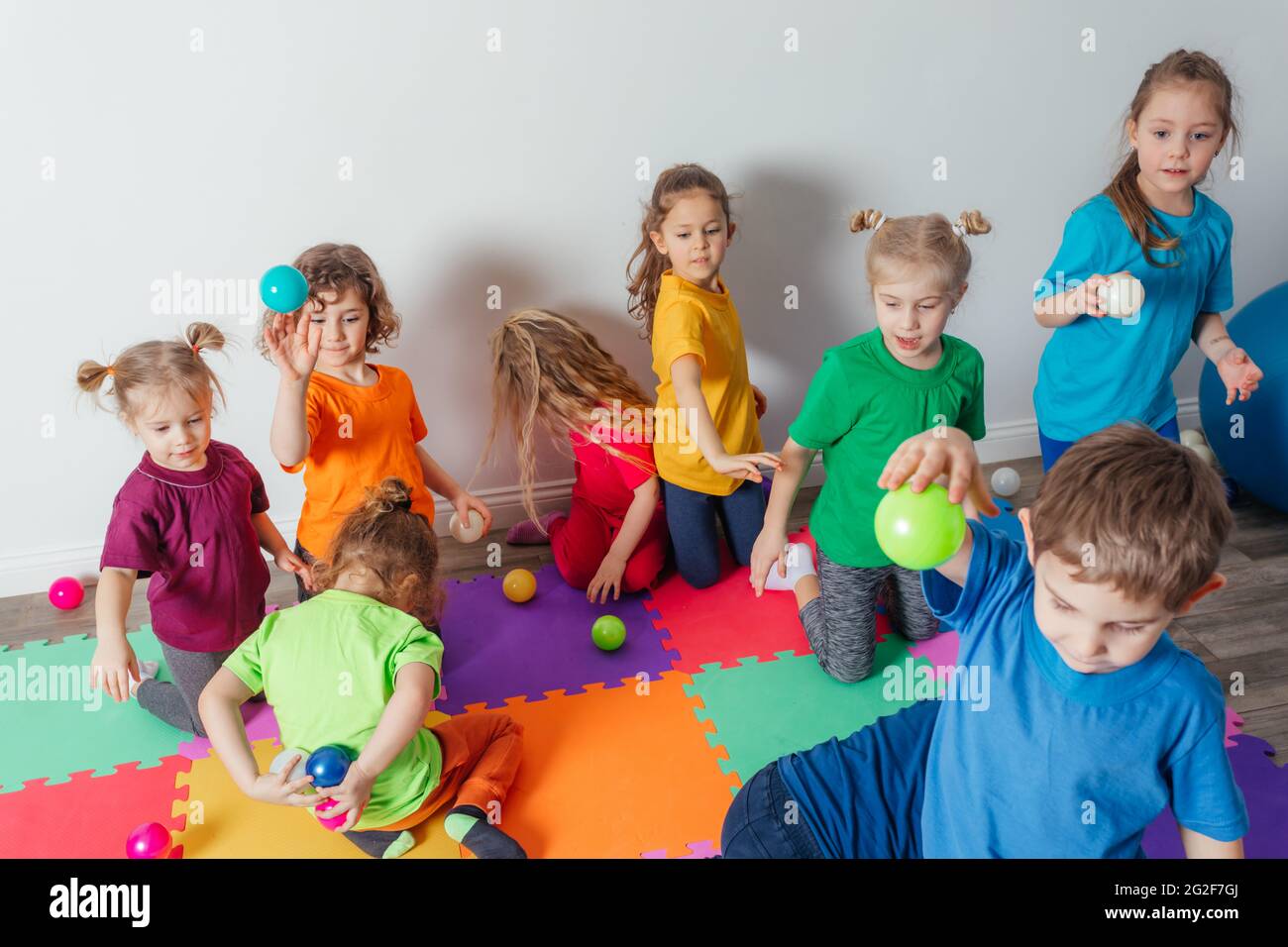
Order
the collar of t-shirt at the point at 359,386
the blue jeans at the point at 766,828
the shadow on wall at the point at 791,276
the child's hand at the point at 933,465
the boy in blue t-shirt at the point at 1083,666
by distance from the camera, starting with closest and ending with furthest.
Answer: the boy in blue t-shirt at the point at 1083,666 < the child's hand at the point at 933,465 < the blue jeans at the point at 766,828 < the collar of t-shirt at the point at 359,386 < the shadow on wall at the point at 791,276

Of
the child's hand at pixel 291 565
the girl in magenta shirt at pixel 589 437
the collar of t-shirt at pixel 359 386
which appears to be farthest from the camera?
the girl in magenta shirt at pixel 589 437

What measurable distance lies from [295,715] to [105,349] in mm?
1420

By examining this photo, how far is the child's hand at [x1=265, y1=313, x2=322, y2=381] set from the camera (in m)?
2.51

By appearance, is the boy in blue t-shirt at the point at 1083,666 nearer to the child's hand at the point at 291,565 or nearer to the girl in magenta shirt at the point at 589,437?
the girl in magenta shirt at the point at 589,437

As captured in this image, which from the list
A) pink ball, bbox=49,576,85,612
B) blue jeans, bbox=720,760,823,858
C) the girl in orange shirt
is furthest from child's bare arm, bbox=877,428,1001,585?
pink ball, bbox=49,576,85,612

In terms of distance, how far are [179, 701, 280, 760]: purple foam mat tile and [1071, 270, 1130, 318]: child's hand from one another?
2.24 m

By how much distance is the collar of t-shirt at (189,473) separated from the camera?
244cm

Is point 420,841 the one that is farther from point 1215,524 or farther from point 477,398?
point 1215,524

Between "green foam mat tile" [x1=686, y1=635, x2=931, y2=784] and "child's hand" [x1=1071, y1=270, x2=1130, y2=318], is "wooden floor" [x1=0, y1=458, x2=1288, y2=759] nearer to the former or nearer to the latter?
"green foam mat tile" [x1=686, y1=635, x2=931, y2=784]

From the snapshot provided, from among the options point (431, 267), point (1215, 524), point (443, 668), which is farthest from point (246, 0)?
point (1215, 524)

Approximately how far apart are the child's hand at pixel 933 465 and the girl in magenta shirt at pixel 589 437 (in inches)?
64.4

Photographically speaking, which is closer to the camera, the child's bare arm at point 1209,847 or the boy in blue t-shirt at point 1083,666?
the boy in blue t-shirt at point 1083,666

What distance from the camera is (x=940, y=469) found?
59.6 inches

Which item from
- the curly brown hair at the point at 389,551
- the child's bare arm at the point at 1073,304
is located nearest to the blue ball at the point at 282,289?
the curly brown hair at the point at 389,551
